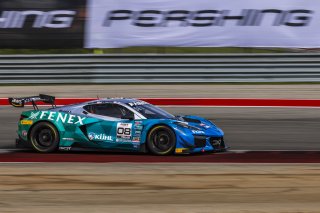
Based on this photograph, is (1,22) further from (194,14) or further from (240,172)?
(240,172)

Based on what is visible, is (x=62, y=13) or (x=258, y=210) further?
(x=62, y=13)

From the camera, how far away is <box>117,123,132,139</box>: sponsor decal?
12.0 m

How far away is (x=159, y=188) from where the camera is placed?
30.6 feet

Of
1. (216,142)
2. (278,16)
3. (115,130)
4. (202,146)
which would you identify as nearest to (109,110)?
(115,130)

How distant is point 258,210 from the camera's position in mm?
8180

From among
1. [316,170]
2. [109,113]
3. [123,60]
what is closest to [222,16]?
[123,60]

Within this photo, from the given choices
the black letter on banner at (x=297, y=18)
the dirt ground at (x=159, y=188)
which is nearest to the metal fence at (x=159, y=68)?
the black letter on banner at (x=297, y=18)

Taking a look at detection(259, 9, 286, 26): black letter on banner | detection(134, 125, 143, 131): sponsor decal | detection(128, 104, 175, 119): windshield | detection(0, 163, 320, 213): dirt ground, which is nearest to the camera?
detection(0, 163, 320, 213): dirt ground

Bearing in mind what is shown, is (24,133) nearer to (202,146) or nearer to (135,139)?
(135,139)

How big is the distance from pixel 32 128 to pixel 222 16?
9872 millimetres

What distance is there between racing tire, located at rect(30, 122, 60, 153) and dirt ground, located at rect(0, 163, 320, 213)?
1.12 meters

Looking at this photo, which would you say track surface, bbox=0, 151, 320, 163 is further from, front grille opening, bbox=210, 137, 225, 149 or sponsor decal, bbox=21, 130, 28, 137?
sponsor decal, bbox=21, 130, 28, 137

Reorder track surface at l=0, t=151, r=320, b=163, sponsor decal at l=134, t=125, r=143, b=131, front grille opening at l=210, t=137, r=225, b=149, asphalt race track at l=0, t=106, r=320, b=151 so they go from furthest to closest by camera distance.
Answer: asphalt race track at l=0, t=106, r=320, b=151 < front grille opening at l=210, t=137, r=225, b=149 < sponsor decal at l=134, t=125, r=143, b=131 < track surface at l=0, t=151, r=320, b=163

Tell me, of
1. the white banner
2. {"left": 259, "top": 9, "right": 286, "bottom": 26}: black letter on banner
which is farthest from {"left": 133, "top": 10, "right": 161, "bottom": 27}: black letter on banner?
{"left": 259, "top": 9, "right": 286, "bottom": 26}: black letter on banner
